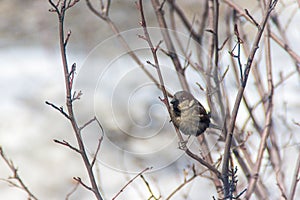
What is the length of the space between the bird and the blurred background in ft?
0.69

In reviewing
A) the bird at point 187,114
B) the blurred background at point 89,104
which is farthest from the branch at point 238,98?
the blurred background at point 89,104

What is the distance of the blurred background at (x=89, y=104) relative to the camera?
1977mm

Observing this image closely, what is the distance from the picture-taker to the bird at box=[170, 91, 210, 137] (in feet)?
4.81

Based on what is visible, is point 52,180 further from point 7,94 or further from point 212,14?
point 212,14

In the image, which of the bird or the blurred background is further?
the blurred background

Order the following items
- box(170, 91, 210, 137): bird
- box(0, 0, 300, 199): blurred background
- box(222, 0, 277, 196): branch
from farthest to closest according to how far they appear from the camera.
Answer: box(0, 0, 300, 199): blurred background → box(170, 91, 210, 137): bird → box(222, 0, 277, 196): branch

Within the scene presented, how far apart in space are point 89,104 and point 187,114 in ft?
4.94

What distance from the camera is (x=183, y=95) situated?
4.91ft

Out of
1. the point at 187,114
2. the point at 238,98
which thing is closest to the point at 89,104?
the point at 187,114

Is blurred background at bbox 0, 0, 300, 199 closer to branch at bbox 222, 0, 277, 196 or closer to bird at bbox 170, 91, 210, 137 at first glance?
bird at bbox 170, 91, 210, 137

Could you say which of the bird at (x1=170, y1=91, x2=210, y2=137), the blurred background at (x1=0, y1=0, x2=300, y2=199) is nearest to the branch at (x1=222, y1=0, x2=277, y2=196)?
the bird at (x1=170, y1=91, x2=210, y2=137)

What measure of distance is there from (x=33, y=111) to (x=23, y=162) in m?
0.69

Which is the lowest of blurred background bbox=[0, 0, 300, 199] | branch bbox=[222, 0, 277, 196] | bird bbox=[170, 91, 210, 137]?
branch bbox=[222, 0, 277, 196]

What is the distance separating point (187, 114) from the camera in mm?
1485
